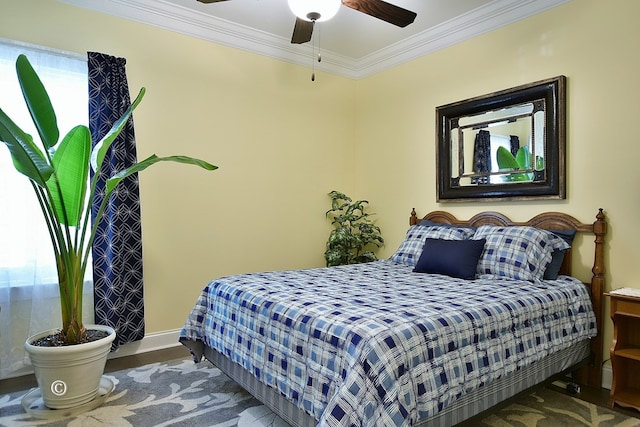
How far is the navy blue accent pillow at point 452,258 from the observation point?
2.82m

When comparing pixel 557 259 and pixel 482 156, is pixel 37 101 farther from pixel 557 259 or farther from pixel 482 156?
pixel 557 259

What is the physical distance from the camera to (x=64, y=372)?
2.31 metres

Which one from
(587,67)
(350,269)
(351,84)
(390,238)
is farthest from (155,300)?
(587,67)

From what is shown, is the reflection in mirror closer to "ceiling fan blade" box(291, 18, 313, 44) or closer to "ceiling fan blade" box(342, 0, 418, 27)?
"ceiling fan blade" box(342, 0, 418, 27)

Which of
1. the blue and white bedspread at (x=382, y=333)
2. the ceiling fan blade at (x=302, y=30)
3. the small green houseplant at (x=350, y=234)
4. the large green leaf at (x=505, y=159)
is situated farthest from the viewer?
the small green houseplant at (x=350, y=234)

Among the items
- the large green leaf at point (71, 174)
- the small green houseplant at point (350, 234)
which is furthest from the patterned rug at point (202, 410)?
the small green houseplant at point (350, 234)

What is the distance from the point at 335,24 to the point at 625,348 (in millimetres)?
3278

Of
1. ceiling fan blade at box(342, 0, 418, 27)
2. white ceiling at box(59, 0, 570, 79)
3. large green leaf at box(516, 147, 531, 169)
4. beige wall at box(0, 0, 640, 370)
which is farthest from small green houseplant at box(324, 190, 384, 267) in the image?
ceiling fan blade at box(342, 0, 418, 27)

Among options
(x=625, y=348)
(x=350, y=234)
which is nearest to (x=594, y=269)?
(x=625, y=348)

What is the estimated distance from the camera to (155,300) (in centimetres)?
338

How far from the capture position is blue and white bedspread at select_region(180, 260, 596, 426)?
153 cm

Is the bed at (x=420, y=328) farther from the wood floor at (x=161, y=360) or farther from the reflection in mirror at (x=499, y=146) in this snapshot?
the reflection in mirror at (x=499, y=146)

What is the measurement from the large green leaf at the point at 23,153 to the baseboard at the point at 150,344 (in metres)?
1.62

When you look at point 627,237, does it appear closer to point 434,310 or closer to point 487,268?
point 487,268
